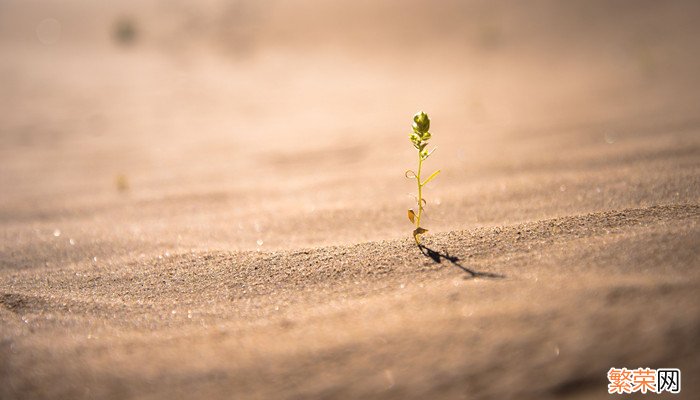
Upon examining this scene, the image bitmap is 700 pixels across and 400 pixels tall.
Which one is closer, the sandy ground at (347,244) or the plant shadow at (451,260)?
the sandy ground at (347,244)

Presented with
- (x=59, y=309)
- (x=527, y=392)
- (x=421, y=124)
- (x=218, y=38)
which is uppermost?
(x=218, y=38)

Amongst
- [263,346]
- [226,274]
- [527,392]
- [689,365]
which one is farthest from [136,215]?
[689,365]

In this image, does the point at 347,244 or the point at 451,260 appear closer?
the point at 451,260

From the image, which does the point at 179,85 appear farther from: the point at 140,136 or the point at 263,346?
the point at 263,346

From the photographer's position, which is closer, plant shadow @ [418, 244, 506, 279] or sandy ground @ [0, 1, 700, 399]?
sandy ground @ [0, 1, 700, 399]
